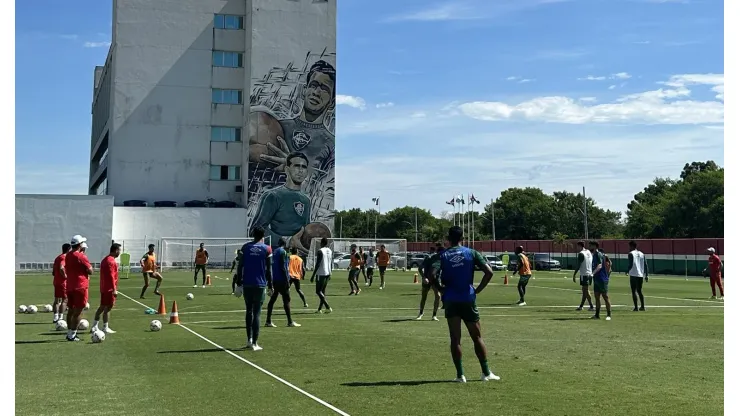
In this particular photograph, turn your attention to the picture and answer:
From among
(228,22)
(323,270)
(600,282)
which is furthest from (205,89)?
(600,282)

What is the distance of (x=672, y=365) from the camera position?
12.8 m

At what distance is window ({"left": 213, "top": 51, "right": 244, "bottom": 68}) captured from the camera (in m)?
73.9

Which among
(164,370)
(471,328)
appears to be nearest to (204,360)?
(164,370)

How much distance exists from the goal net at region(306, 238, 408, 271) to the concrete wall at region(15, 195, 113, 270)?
17194 millimetres

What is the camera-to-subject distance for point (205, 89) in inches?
2879

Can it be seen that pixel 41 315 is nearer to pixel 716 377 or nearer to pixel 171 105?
pixel 716 377

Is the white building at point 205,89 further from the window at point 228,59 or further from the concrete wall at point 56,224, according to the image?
the concrete wall at point 56,224

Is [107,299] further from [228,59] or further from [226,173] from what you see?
[228,59]

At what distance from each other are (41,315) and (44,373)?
11.5 metres

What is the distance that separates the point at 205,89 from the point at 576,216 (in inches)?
3472

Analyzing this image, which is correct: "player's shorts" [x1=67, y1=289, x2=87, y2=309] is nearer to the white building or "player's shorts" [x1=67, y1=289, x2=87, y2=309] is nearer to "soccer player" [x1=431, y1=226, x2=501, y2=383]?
"soccer player" [x1=431, y1=226, x2=501, y2=383]

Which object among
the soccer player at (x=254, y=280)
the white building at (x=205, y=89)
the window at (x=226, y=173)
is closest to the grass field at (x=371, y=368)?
the soccer player at (x=254, y=280)

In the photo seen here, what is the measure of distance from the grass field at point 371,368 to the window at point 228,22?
183 feet

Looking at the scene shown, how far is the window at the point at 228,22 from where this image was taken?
74000 mm
